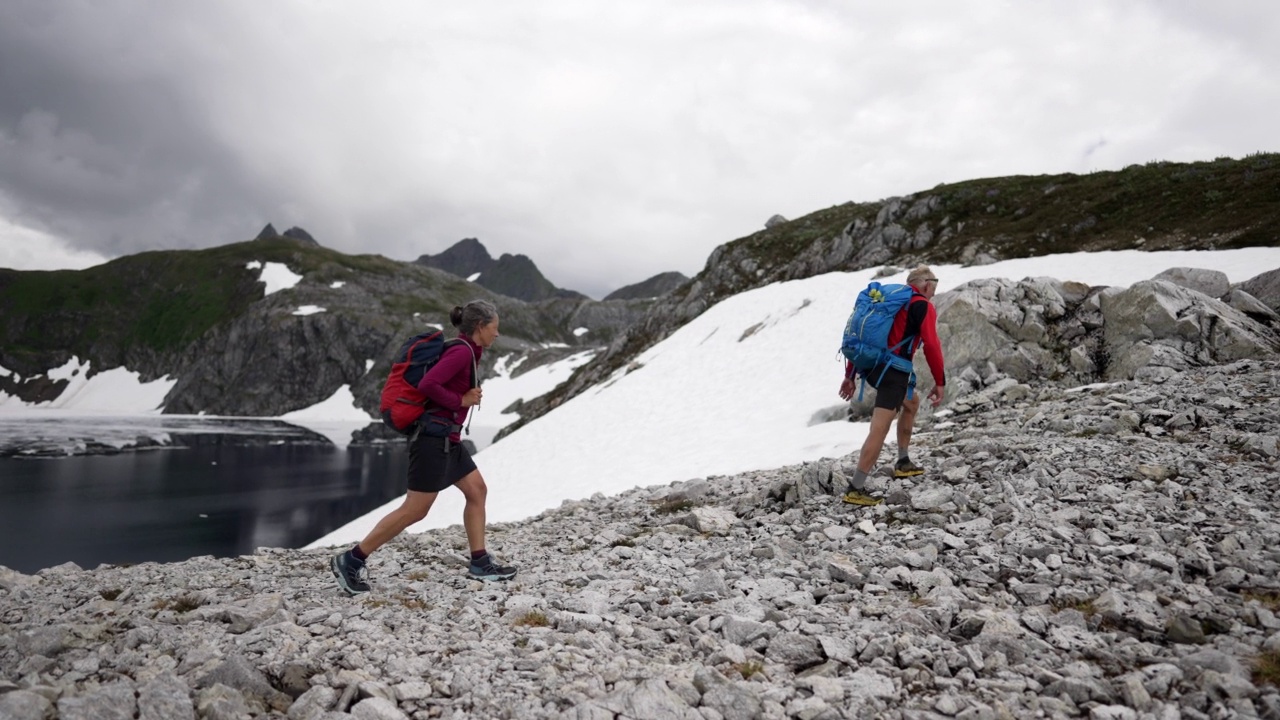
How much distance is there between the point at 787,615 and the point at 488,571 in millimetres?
3414

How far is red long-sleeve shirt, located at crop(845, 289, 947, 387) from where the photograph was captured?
26.9 feet

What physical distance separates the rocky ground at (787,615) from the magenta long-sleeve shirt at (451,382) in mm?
1844

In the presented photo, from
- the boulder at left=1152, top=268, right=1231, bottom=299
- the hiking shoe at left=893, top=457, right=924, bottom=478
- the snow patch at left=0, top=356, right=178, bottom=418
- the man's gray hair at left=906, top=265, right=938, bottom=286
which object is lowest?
the snow patch at left=0, top=356, right=178, bottom=418

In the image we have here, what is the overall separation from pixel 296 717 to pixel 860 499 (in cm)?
670

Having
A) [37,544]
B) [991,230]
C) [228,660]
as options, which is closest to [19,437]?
[37,544]

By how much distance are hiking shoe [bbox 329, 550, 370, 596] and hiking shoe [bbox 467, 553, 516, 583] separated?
1.10 meters

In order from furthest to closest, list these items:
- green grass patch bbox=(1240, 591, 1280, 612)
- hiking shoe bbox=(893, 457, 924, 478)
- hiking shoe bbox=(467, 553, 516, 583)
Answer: hiking shoe bbox=(893, 457, 924, 478)
hiking shoe bbox=(467, 553, 516, 583)
green grass patch bbox=(1240, 591, 1280, 612)

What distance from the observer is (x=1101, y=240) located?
43.6 metres

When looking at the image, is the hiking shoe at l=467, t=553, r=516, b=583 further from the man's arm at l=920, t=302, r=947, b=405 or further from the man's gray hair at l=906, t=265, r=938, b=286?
the man's gray hair at l=906, t=265, r=938, b=286

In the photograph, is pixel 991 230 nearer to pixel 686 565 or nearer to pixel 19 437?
pixel 686 565

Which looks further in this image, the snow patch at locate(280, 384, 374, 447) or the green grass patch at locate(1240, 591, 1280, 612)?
the snow patch at locate(280, 384, 374, 447)

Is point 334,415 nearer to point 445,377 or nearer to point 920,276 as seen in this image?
point 445,377

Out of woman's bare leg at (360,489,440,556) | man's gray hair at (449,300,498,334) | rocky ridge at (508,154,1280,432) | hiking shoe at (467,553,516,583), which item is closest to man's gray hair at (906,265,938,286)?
man's gray hair at (449,300,498,334)

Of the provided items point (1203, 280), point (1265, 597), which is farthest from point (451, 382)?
point (1203, 280)
